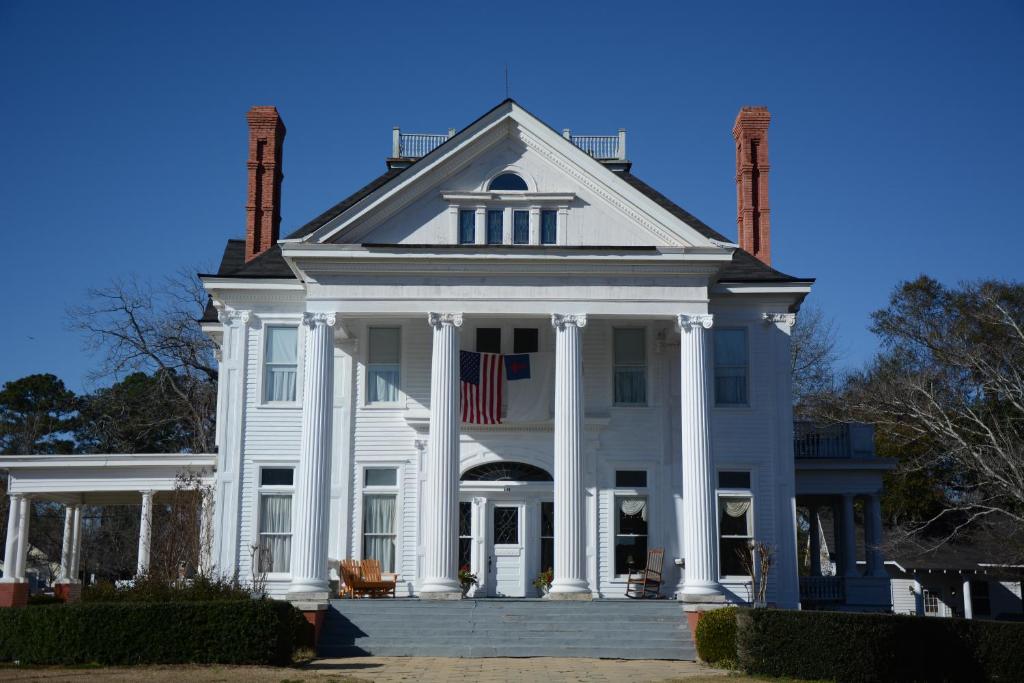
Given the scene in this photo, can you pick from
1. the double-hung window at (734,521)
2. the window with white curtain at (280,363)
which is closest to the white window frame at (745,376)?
the double-hung window at (734,521)

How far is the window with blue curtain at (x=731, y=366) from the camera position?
90.3ft

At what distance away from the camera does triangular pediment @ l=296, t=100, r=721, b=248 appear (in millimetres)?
25141

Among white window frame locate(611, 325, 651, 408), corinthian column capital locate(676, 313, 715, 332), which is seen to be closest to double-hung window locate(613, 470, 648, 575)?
white window frame locate(611, 325, 651, 408)

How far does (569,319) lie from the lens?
24922 mm

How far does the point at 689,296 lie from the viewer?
992 inches

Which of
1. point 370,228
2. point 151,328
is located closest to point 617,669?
point 370,228

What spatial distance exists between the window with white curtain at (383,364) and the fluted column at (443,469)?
2920mm

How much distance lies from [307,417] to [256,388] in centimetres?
337

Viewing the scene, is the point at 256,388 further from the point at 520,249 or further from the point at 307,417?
the point at 520,249

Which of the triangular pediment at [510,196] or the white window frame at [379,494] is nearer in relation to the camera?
the triangular pediment at [510,196]

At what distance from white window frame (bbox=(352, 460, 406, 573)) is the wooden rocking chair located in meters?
5.54

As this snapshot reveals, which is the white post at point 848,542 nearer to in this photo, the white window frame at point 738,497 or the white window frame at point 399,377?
the white window frame at point 738,497

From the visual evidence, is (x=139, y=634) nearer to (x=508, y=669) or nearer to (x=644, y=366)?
(x=508, y=669)

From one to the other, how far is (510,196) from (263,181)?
8515 millimetres
